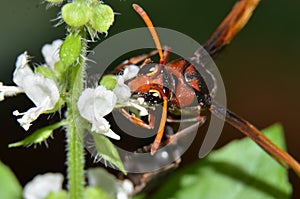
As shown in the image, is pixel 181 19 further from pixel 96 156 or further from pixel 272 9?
pixel 96 156

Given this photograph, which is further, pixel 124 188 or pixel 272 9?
pixel 272 9

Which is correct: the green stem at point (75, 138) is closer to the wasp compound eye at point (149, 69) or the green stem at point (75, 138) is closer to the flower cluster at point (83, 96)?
the flower cluster at point (83, 96)

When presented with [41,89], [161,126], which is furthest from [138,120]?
[41,89]

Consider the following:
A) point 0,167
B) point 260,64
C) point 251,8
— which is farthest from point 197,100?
point 260,64

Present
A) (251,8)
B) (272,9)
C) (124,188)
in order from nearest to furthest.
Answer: (251,8) → (124,188) → (272,9)

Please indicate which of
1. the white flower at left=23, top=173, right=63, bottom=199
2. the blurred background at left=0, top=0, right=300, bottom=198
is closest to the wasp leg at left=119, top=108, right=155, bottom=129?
the white flower at left=23, top=173, right=63, bottom=199

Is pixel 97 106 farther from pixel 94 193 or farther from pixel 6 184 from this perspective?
pixel 6 184
